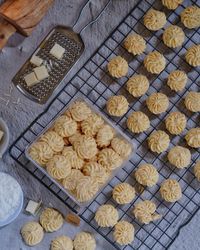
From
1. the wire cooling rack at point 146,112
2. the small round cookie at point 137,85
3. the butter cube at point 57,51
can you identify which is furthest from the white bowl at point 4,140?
the small round cookie at point 137,85

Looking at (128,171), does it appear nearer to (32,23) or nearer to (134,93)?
(134,93)

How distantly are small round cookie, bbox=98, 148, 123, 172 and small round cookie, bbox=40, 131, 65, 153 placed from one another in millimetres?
120

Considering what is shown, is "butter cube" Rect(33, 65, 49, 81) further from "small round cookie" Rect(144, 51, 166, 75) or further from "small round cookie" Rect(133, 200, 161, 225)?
Result: "small round cookie" Rect(133, 200, 161, 225)

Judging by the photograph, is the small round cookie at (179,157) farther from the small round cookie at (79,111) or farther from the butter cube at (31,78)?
the butter cube at (31,78)

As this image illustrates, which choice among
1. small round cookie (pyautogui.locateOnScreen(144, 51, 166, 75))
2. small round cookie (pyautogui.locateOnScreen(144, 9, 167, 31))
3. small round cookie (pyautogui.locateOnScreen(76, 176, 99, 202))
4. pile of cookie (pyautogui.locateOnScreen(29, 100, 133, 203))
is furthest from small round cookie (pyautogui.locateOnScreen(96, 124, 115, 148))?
small round cookie (pyautogui.locateOnScreen(144, 9, 167, 31))

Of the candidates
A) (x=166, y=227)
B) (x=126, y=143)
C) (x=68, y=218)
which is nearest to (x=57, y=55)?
(x=126, y=143)

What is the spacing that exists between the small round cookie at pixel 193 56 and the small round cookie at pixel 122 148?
292 millimetres

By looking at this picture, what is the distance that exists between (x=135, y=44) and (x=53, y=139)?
35cm

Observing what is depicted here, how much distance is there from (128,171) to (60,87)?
12.0 inches

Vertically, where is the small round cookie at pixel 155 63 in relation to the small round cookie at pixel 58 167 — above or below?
above

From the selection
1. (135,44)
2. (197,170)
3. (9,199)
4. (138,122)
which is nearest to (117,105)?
(138,122)

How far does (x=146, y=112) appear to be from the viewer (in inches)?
65.8

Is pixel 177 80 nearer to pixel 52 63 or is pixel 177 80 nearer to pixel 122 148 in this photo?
pixel 122 148

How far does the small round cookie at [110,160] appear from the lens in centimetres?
159
